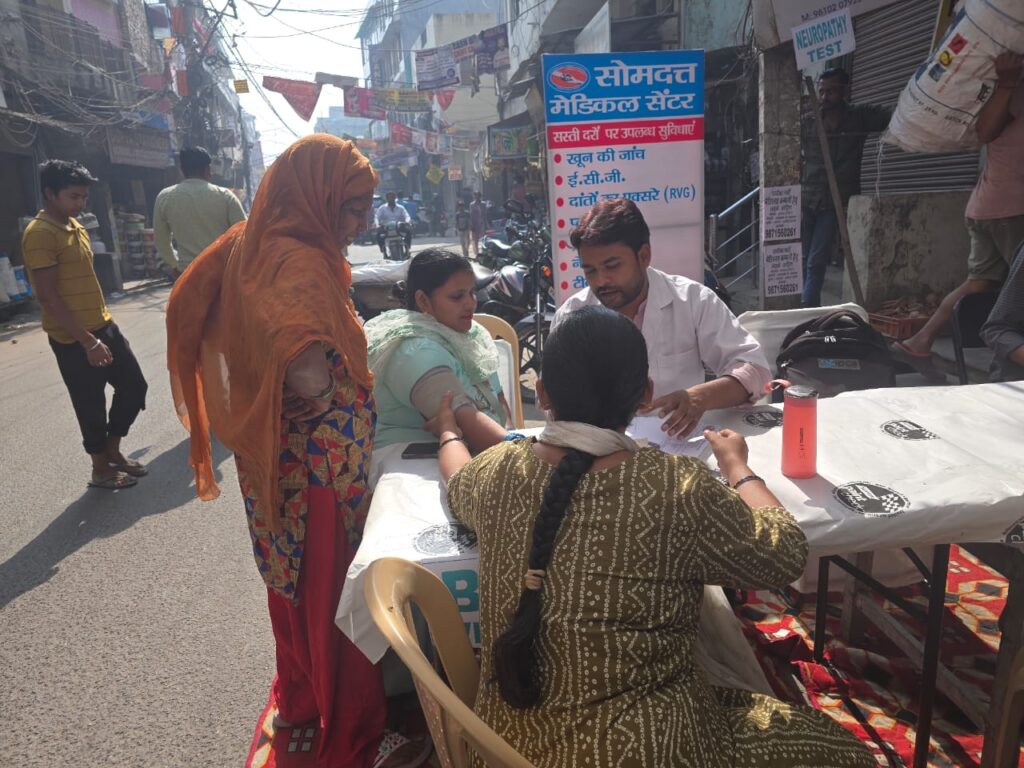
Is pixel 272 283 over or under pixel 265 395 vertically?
over

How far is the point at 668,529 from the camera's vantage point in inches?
45.2

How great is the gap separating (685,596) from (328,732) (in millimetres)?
1274

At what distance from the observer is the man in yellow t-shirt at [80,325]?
3701 mm

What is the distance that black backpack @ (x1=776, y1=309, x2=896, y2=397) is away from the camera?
2730mm

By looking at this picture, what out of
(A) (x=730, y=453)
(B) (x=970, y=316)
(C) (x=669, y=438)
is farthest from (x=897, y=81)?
(A) (x=730, y=453)

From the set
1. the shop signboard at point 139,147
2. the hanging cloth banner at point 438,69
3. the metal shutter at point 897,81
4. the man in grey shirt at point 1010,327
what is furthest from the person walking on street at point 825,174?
the hanging cloth banner at point 438,69

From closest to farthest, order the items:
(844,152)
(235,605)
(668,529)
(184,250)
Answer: (668,529)
(235,605)
(184,250)
(844,152)

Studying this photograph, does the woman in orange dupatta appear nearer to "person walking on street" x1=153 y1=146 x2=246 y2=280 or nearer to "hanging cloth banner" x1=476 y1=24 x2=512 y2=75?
"person walking on street" x1=153 y1=146 x2=246 y2=280

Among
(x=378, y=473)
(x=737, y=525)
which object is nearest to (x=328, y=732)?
(x=378, y=473)

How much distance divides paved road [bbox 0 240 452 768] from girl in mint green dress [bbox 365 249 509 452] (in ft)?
3.56

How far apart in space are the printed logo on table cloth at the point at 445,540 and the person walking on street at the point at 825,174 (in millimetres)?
4800

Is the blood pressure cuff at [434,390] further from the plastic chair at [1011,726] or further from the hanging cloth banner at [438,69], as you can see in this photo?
the hanging cloth banner at [438,69]

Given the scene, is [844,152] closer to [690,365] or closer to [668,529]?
[690,365]

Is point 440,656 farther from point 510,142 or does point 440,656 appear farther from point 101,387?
point 510,142
